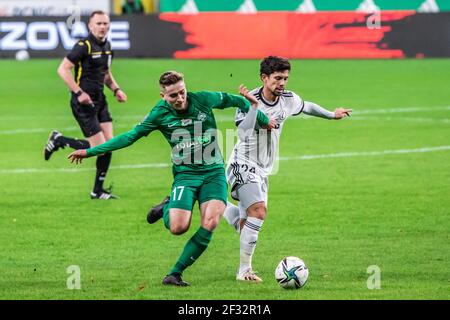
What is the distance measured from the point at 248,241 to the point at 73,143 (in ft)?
20.8

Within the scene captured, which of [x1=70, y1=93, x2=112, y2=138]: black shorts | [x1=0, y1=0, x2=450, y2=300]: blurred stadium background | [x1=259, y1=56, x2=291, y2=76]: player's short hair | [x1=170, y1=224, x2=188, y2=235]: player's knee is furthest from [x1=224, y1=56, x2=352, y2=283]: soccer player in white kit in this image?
[x1=70, y1=93, x2=112, y2=138]: black shorts

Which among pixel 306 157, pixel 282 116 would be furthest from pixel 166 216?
pixel 306 157

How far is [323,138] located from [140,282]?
12274 mm

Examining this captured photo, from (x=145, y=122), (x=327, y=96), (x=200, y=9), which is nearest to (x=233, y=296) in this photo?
(x=145, y=122)

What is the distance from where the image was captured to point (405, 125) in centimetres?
2411

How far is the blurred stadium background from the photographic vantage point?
Result: 11328mm

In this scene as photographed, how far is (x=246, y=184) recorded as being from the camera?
1141 centimetres

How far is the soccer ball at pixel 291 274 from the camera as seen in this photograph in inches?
409

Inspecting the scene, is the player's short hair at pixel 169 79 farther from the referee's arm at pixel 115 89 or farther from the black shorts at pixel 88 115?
the referee's arm at pixel 115 89

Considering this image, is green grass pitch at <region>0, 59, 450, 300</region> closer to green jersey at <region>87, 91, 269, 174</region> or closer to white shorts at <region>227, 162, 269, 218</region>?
white shorts at <region>227, 162, 269, 218</region>

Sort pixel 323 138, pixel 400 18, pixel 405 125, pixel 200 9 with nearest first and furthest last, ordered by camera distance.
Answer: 1. pixel 323 138
2. pixel 405 125
3. pixel 400 18
4. pixel 200 9

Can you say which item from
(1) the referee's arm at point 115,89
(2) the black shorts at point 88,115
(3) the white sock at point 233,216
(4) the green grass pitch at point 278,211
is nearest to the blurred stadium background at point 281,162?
(4) the green grass pitch at point 278,211

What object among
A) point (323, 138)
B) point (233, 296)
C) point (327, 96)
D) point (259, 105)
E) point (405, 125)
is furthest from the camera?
point (327, 96)

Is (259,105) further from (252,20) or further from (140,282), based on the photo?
(252,20)
